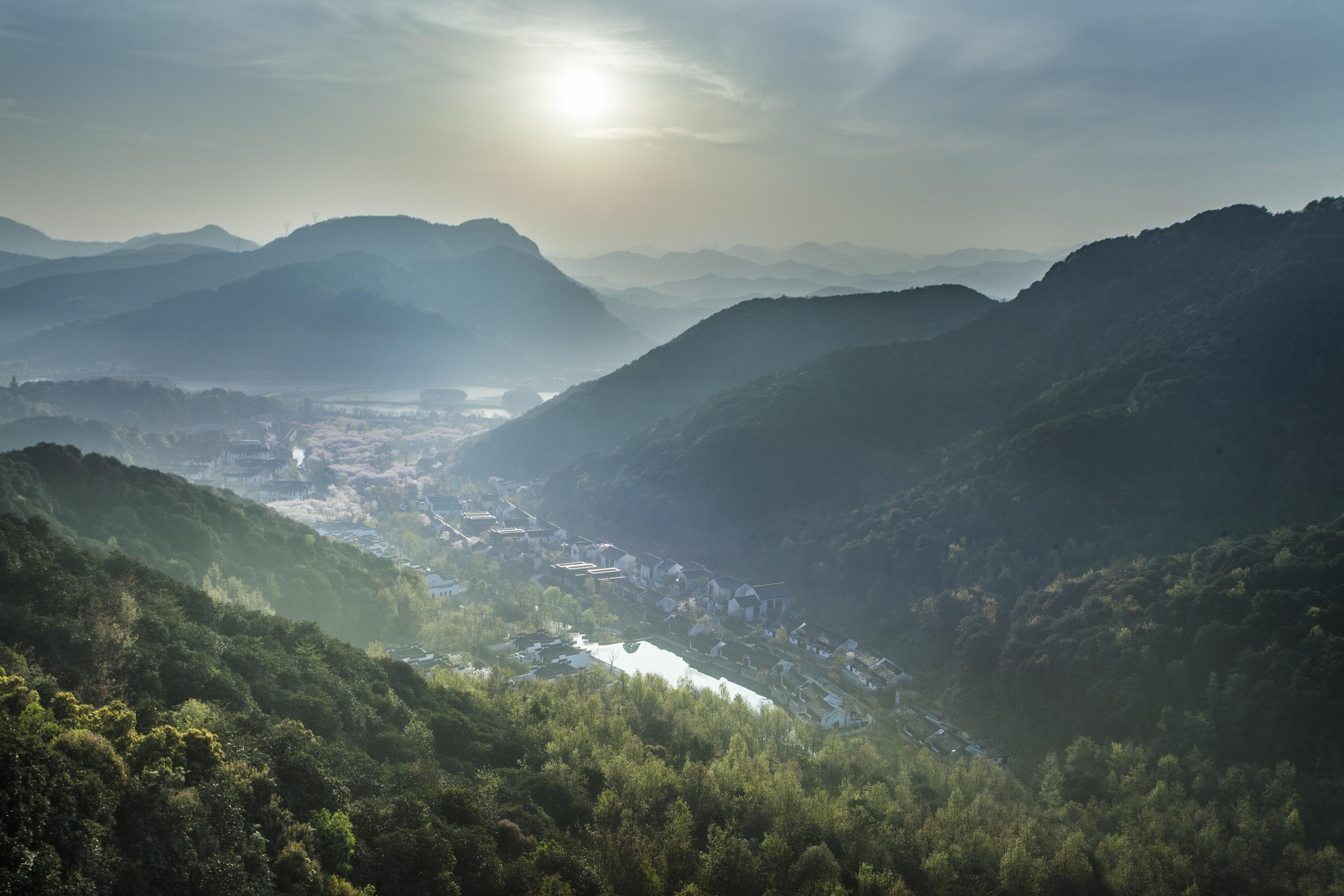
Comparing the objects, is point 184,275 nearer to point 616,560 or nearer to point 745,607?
point 616,560

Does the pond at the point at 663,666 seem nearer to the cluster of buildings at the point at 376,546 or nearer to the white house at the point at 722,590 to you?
the white house at the point at 722,590

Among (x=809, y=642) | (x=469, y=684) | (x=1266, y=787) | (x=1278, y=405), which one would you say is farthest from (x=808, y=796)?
(x=1278, y=405)

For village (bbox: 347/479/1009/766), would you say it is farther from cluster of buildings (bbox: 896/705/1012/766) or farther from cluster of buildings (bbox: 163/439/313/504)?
cluster of buildings (bbox: 163/439/313/504)

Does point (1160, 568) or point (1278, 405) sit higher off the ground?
point (1278, 405)

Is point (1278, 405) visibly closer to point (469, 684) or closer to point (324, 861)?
point (469, 684)

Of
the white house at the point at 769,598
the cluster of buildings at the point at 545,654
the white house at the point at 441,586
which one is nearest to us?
the cluster of buildings at the point at 545,654

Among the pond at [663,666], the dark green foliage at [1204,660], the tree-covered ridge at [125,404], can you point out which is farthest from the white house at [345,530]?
the tree-covered ridge at [125,404]

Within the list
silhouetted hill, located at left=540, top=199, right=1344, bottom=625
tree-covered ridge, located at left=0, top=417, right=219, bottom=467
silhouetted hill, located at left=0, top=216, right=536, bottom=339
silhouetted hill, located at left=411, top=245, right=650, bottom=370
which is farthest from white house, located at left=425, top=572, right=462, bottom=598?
silhouetted hill, located at left=0, top=216, right=536, bottom=339
